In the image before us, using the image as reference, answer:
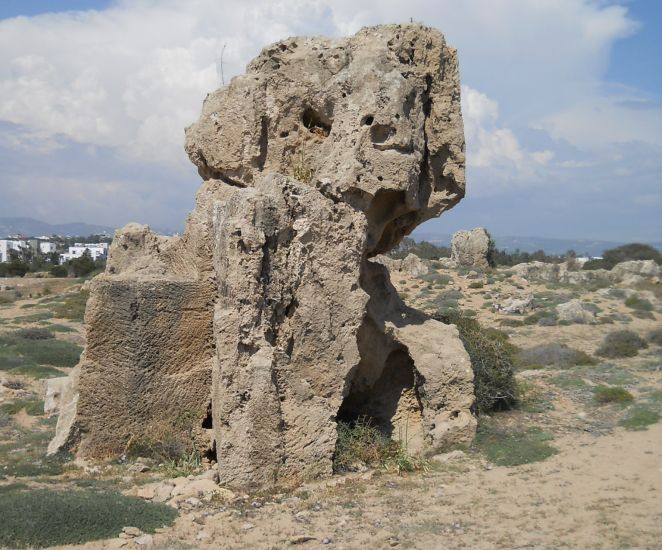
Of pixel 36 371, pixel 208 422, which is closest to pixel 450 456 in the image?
pixel 208 422

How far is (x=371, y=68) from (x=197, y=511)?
5.34m

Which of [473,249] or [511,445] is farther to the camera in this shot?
[473,249]

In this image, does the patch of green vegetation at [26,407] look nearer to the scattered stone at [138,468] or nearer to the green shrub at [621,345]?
the scattered stone at [138,468]

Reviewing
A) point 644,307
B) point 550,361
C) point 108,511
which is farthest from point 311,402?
point 644,307

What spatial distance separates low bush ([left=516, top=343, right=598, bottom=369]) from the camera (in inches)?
603

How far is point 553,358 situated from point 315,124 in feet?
Result: 28.8

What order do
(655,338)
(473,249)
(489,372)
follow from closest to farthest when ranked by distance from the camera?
1. (489,372)
2. (655,338)
3. (473,249)

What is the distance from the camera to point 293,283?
7980 mm

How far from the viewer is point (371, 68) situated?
335 inches

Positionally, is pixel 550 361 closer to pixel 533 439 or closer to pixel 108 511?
pixel 533 439

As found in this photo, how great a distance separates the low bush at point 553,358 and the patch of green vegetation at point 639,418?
421 centimetres

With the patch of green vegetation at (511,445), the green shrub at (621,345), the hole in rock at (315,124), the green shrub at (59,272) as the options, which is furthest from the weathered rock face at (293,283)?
the green shrub at (59,272)

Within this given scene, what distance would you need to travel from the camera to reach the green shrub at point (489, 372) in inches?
419

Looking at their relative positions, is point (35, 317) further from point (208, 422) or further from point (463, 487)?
point (463, 487)
